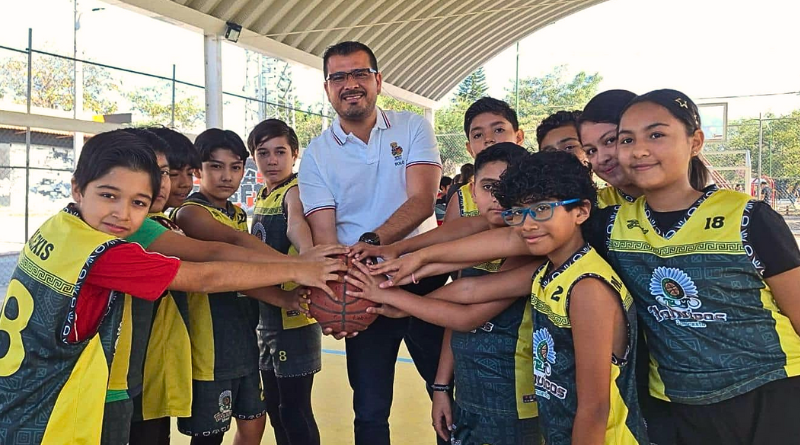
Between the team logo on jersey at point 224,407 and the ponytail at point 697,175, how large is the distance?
1.79 m

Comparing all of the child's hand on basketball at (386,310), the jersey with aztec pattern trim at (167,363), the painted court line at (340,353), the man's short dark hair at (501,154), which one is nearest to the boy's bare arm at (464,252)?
the child's hand on basketball at (386,310)

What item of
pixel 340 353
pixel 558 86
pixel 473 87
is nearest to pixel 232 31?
pixel 340 353

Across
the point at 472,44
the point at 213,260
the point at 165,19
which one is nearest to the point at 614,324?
the point at 213,260

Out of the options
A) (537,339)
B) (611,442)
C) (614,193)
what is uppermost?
(614,193)

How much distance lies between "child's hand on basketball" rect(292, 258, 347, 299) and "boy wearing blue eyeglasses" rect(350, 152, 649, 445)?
25.3 inches

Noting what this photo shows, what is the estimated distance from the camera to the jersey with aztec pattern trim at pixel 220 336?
2342 mm

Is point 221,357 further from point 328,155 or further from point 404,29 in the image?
point 404,29

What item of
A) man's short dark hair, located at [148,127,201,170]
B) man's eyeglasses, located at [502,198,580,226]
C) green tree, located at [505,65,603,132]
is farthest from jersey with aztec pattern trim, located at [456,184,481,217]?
green tree, located at [505,65,603,132]

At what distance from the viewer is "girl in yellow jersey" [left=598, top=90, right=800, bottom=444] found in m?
1.57

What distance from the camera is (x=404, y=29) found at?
37.8 feet

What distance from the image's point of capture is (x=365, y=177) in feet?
8.32

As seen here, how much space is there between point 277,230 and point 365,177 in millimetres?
722

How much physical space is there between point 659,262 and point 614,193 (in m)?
→ 0.38

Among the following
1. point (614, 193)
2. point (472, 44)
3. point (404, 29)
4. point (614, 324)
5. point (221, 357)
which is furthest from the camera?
point (472, 44)
